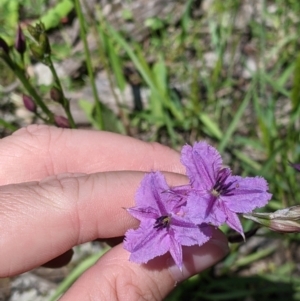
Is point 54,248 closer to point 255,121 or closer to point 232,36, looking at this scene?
point 255,121

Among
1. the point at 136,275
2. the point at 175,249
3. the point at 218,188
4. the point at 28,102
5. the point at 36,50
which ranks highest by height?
the point at 36,50

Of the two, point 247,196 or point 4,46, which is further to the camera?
point 4,46

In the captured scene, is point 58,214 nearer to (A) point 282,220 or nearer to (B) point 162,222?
(B) point 162,222

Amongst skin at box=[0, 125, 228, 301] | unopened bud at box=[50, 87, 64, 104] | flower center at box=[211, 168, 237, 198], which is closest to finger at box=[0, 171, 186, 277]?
skin at box=[0, 125, 228, 301]

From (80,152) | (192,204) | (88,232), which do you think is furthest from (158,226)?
(80,152)

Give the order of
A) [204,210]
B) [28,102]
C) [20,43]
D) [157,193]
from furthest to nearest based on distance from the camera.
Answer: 1. [28,102]
2. [20,43]
3. [157,193]
4. [204,210]

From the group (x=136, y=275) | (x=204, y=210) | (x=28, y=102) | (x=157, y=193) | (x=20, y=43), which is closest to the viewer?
(x=204, y=210)

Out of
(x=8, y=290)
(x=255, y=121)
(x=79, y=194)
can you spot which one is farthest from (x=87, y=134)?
(x=255, y=121)
